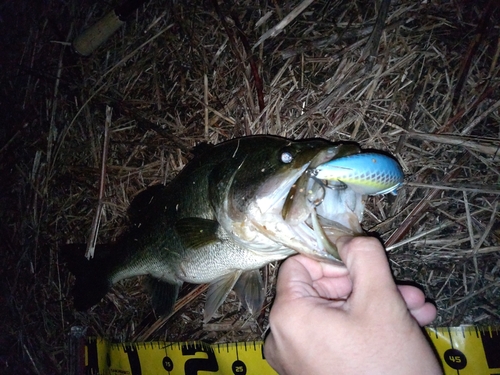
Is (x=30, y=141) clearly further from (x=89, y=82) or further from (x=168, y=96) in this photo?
(x=168, y=96)

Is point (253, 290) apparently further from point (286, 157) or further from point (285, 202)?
point (286, 157)

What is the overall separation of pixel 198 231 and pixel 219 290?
567 millimetres

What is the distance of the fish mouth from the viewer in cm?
183

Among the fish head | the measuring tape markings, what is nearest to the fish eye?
the fish head

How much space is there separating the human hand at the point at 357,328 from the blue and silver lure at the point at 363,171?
29 centimetres

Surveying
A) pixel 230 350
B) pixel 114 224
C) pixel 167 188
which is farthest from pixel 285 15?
pixel 230 350

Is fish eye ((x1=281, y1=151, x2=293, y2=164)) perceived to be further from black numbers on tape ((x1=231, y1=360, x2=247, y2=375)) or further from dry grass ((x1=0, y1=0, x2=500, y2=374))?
black numbers on tape ((x1=231, y1=360, x2=247, y2=375))

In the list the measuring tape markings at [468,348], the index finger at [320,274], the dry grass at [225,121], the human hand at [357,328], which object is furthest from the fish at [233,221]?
the measuring tape markings at [468,348]

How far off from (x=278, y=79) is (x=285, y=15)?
0.51 metres

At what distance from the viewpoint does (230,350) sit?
297 centimetres

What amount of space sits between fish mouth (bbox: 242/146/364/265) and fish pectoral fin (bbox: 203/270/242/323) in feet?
2.03

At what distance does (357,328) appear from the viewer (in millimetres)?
1515

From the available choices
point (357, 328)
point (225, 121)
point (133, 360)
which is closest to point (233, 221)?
point (357, 328)

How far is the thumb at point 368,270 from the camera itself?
5.07 ft
